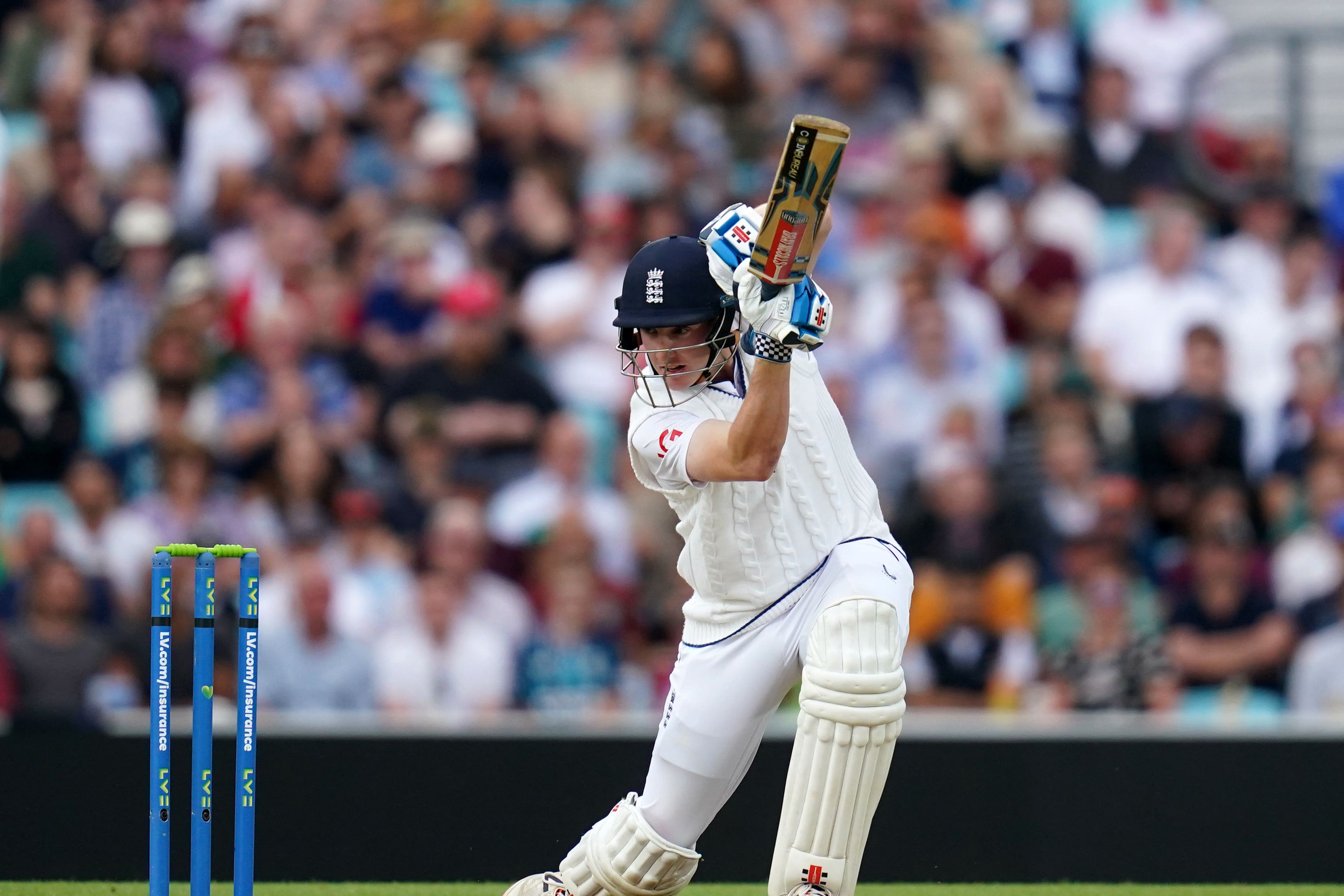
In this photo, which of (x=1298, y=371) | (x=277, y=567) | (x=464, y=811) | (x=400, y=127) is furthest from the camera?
(x=400, y=127)

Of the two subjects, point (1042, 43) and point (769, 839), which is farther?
point (1042, 43)

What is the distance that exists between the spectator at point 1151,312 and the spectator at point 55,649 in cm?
487

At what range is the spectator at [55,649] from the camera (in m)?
7.96

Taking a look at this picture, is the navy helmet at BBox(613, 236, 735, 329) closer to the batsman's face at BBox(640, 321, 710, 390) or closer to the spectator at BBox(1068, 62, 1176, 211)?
the batsman's face at BBox(640, 321, 710, 390)

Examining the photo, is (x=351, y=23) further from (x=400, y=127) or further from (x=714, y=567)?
(x=714, y=567)

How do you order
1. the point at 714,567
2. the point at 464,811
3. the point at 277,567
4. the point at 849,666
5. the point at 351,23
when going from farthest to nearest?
1. the point at 351,23
2. the point at 277,567
3. the point at 464,811
4. the point at 714,567
5. the point at 849,666

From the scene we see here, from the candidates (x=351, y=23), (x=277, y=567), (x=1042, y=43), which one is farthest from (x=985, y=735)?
(x=351, y=23)

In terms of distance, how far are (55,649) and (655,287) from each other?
13.4 ft

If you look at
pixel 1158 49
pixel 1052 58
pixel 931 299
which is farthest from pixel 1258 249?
pixel 931 299

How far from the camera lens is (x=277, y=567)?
340 inches

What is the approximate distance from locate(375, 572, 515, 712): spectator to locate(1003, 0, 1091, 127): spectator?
4.66m

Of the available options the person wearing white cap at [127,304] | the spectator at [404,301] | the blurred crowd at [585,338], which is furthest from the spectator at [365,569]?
the person wearing white cap at [127,304]

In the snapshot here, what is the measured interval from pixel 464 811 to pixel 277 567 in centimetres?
234

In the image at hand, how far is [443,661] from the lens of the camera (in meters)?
8.25
